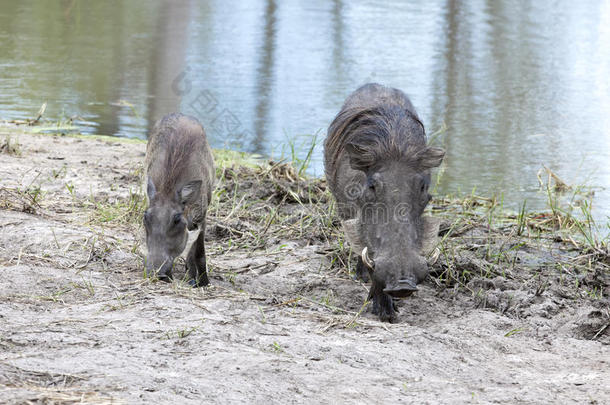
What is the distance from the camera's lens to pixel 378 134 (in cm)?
415

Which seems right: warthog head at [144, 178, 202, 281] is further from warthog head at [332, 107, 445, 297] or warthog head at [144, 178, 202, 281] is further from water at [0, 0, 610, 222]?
water at [0, 0, 610, 222]

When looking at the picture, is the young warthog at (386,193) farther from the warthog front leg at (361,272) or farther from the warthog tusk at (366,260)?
the warthog front leg at (361,272)

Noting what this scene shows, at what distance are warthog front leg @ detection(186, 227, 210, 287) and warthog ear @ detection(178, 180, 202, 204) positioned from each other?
0.70 ft

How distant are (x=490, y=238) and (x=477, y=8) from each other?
38.6 ft

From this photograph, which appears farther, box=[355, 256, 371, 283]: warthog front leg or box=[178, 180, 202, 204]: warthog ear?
box=[355, 256, 371, 283]: warthog front leg

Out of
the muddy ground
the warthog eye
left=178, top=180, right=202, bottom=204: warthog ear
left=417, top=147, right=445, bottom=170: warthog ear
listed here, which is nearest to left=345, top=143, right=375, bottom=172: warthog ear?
left=417, top=147, right=445, bottom=170: warthog ear

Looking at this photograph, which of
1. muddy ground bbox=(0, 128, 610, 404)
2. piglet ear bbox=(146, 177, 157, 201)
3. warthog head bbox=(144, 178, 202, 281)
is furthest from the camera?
piglet ear bbox=(146, 177, 157, 201)

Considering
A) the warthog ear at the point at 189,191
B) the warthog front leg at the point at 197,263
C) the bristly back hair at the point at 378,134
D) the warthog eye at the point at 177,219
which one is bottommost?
the warthog front leg at the point at 197,263

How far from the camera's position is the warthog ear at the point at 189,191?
439 cm

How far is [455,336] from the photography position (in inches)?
140

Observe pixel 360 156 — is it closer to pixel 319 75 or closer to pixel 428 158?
pixel 428 158

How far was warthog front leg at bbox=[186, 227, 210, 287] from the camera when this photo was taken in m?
4.45

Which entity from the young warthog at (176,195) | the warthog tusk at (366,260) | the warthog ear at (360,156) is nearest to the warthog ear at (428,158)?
the warthog ear at (360,156)

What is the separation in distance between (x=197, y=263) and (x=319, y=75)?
5.33 m
